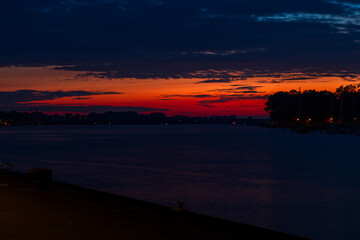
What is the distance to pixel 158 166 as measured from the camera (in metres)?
55.2

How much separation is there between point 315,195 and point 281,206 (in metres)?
6.01

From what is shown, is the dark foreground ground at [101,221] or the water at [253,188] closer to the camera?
the dark foreground ground at [101,221]

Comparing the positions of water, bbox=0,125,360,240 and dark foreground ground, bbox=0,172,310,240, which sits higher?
dark foreground ground, bbox=0,172,310,240

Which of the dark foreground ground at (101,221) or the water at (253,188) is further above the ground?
the dark foreground ground at (101,221)

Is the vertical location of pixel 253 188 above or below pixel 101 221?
below

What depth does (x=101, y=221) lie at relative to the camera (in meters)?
14.5

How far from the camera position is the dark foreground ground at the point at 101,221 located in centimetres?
1260

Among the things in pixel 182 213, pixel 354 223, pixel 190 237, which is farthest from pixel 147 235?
pixel 354 223

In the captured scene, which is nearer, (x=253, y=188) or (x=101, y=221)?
(x=101, y=221)

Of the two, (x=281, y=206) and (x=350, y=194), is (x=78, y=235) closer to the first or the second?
(x=281, y=206)

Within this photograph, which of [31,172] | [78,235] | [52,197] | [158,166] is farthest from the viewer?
[158,166]

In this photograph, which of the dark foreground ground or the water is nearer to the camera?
the dark foreground ground

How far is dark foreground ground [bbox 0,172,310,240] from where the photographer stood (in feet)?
41.3

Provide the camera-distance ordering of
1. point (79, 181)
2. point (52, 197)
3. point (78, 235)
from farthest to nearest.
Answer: point (79, 181)
point (52, 197)
point (78, 235)
